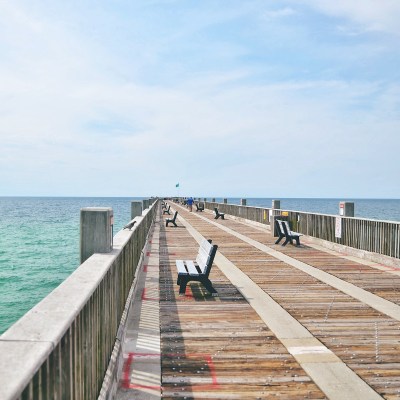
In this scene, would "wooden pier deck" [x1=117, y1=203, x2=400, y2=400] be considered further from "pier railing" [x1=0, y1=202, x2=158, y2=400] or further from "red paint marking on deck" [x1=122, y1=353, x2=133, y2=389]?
"pier railing" [x1=0, y1=202, x2=158, y2=400]

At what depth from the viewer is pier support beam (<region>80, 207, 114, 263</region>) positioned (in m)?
6.09

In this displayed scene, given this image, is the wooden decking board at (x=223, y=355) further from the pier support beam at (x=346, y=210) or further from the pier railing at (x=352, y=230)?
the pier support beam at (x=346, y=210)

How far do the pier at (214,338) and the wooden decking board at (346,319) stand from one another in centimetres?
2

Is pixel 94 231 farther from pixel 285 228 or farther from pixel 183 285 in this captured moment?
pixel 285 228

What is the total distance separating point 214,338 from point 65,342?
14.1 feet

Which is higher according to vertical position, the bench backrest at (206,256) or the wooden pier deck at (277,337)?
the bench backrest at (206,256)

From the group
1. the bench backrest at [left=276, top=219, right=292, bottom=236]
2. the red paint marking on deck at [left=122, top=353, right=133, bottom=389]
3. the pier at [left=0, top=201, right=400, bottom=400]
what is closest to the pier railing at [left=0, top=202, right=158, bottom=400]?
the pier at [left=0, top=201, right=400, bottom=400]

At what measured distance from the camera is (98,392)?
450 cm

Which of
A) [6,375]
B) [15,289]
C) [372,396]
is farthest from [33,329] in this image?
[15,289]

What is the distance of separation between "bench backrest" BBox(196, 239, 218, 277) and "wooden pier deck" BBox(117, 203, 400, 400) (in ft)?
1.73

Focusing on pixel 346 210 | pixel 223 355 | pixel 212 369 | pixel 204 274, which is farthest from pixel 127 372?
pixel 346 210

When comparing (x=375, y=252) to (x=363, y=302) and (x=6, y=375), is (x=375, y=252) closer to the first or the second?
(x=363, y=302)

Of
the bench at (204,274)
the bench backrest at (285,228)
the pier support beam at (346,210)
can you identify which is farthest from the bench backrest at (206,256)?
the bench backrest at (285,228)

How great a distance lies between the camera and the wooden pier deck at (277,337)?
5430 mm
